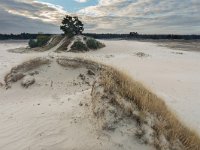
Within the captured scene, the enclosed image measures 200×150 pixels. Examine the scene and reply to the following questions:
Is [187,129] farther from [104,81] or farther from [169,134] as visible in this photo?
[104,81]

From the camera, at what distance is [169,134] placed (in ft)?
26.5

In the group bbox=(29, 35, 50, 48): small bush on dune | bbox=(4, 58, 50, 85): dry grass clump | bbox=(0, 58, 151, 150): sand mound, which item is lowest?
bbox=(29, 35, 50, 48): small bush on dune

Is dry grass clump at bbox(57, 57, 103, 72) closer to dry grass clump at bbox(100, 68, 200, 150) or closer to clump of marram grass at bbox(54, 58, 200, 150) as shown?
dry grass clump at bbox(100, 68, 200, 150)

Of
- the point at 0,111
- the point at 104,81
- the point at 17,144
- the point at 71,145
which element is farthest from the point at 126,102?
the point at 0,111

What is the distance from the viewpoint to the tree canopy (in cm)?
4833

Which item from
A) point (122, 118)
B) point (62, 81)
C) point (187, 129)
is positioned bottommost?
point (62, 81)

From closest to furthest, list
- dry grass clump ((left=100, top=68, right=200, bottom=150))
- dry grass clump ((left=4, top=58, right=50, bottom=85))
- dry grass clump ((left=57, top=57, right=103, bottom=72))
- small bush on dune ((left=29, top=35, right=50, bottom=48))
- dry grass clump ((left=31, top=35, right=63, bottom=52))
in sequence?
dry grass clump ((left=100, top=68, right=200, bottom=150)) → dry grass clump ((left=4, top=58, right=50, bottom=85)) → dry grass clump ((left=57, top=57, right=103, bottom=72)) → dry grass clump ((left=31, top=35, right=63, bottom=52)) → small bush on dune ((left=29, top=35, right=50, bottom=48))

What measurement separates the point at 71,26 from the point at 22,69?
2864 cm

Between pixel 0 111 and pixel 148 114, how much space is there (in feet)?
20.1

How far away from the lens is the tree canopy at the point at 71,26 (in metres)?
48.3

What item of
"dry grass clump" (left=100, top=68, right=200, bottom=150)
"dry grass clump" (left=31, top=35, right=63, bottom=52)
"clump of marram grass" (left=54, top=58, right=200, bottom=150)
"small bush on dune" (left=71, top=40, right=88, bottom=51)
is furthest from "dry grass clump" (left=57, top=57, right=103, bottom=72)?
"dry grass clump" (left=31, top=35, right=63, bottom=52)

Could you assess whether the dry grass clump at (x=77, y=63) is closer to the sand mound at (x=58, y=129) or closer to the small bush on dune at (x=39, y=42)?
the sand mound at (x=58, y=129)

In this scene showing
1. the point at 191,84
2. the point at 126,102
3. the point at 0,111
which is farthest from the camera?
the point at 191,84

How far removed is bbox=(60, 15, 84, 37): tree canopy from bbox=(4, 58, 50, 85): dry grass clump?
25642 mm
